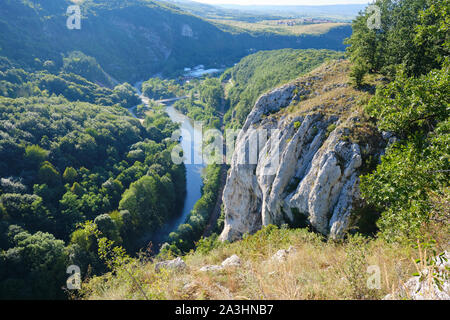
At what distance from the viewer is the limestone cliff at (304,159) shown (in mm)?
13641

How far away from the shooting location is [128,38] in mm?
151375

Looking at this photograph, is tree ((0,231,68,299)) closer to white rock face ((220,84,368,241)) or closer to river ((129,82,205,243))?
river ((129,82,205,243))

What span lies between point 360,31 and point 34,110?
60.7 m

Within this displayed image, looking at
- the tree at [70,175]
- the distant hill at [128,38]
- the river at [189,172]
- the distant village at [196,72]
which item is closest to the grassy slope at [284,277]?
the river at [189,172]

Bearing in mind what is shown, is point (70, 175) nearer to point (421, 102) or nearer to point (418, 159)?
point (418, 159)

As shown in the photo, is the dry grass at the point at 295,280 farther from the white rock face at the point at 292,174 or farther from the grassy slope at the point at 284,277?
the white rock face at the point at 292,174

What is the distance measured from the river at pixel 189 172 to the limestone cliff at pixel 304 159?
1778 cm

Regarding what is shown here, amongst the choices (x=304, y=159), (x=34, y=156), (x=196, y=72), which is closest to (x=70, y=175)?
(x=34, y=156)

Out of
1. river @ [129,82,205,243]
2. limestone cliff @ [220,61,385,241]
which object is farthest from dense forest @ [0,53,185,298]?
limestone cliff @ [220,61,385,241]

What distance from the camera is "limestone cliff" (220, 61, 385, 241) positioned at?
537 inches

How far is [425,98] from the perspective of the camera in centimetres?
809

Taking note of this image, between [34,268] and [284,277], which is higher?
[284,277]

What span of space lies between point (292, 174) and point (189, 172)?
41.4 metres

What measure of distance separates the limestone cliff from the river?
17.8 meters
